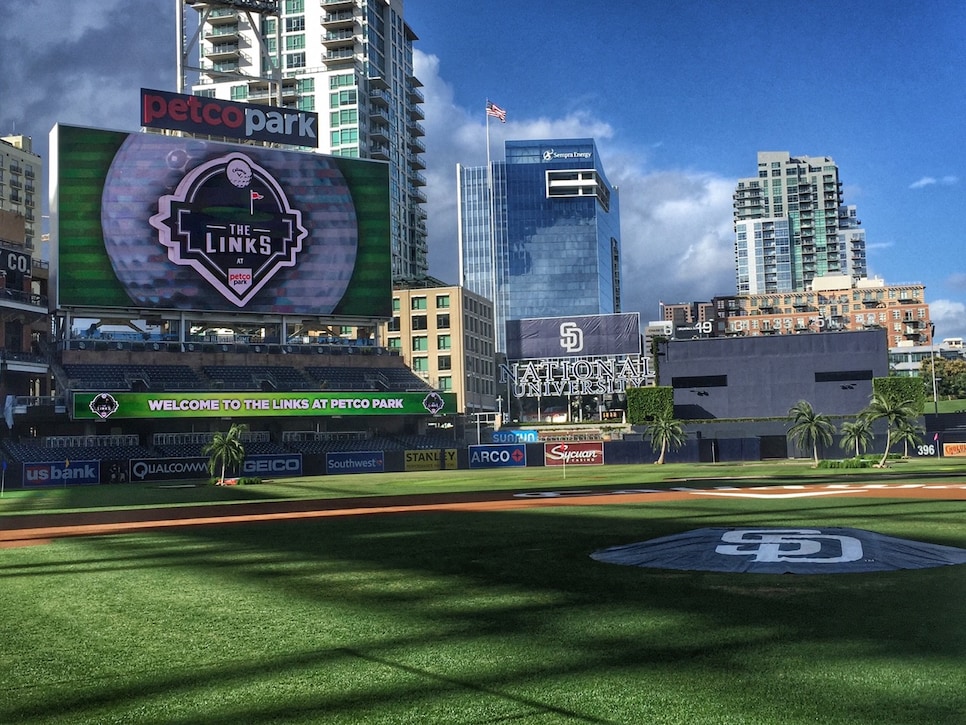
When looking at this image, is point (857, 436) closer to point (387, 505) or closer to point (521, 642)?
point (387, 505)

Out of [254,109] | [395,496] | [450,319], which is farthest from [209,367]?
[395,496]

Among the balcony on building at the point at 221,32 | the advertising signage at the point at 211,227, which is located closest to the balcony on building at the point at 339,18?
the balcony on building at the point at 221,32

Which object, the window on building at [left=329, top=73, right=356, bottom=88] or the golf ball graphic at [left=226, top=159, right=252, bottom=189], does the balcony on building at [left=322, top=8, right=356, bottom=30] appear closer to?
the window on building at [left=329, top=73, right=356, bottom=88]

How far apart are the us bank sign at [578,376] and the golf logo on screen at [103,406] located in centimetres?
5668

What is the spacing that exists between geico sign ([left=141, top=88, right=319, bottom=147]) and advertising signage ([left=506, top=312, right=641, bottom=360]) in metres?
40.8

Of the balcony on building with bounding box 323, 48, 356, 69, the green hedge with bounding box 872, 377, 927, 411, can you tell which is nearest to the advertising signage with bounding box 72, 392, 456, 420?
the green hedge with bounding box 872, 377, 927, 411

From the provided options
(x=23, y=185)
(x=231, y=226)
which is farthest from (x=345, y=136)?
(x=23, y=185)

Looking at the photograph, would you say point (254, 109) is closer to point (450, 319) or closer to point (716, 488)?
point (450, 319)

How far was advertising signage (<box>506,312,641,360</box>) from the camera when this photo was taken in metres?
119

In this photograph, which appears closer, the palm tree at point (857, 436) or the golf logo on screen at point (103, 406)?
the palm tree at point (857, 436)

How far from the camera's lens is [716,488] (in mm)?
39625

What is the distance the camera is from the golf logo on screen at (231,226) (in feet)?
275

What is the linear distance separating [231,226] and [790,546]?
7556cm

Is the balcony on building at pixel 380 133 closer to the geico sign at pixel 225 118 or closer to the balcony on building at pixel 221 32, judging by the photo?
the balcony on building at pixel 221 32
